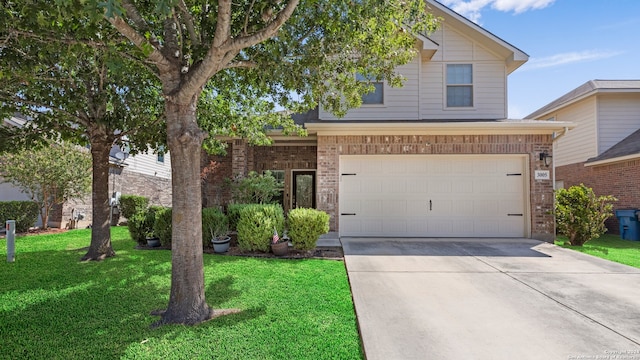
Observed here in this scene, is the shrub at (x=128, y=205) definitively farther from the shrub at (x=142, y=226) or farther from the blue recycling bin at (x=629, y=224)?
the blue recycling bin at (x=629, y=224)

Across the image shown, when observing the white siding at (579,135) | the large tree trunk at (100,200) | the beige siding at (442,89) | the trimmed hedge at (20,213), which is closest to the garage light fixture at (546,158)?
the beige siding at (442,89)

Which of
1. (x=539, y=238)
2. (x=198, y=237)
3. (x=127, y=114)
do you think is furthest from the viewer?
(x=539, y=238)

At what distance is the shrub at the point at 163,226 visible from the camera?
7238 mm

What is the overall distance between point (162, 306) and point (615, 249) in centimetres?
1070

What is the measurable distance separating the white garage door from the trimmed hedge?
10434 millimetres

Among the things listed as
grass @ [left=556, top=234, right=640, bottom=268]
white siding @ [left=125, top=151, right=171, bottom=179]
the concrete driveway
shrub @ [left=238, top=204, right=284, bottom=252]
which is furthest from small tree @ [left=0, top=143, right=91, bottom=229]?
grass @ [left=556, top=234, right=640, bottom=268]

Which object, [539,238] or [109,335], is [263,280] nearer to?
[109,335]

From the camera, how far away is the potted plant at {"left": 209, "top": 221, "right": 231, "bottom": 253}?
6.89m

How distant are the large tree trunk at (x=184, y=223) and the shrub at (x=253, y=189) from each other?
5.28m

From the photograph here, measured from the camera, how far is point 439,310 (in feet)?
12.3

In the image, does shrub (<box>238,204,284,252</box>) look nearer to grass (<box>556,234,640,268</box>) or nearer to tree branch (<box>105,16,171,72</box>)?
tree branch (<box>105,16,171,72</box>)

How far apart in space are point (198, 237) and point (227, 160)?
752cm

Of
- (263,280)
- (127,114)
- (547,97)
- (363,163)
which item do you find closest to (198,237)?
(263,280)

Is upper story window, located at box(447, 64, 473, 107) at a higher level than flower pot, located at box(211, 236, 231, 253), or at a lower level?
higher
